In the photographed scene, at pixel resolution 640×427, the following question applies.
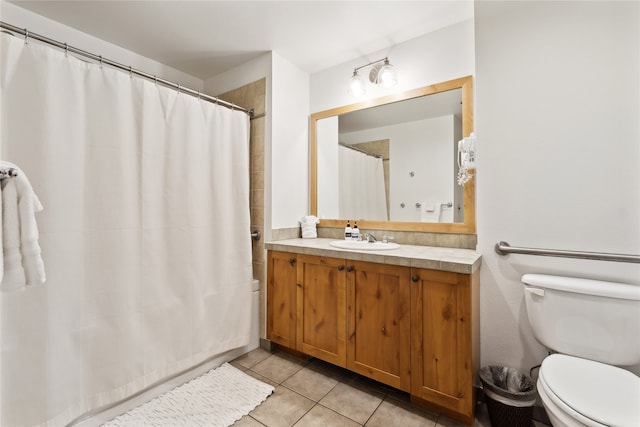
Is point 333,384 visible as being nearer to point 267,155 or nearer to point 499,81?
point 267,155

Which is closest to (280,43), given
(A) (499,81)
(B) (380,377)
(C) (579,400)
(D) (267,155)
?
(D) (267,155)

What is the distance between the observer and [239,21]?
6.23 ft

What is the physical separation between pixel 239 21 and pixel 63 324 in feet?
6.72

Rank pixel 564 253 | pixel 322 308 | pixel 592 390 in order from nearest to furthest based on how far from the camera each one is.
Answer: pixel 592 390, pixel 564 253, pixel 322 308

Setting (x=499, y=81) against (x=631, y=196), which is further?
(x=499, y=81)

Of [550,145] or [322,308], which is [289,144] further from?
[550,145]

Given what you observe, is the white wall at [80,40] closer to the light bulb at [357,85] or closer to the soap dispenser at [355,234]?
the light bulb at [357,85]

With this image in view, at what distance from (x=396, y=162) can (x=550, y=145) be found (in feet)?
3.08

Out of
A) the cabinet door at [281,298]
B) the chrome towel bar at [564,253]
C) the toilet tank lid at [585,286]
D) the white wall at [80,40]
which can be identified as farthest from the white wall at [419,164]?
the white wall at [80,40]

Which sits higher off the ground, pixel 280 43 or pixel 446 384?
pixel 280 43

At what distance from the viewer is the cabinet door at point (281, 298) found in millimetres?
2072

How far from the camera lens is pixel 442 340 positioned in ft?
4.79

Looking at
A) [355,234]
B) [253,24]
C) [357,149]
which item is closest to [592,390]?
[355,234]

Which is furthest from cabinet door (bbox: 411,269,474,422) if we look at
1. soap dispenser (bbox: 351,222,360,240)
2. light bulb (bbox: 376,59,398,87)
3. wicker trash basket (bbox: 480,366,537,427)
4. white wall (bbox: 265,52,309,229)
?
light bulb (bbox: 376,59,398,87)
